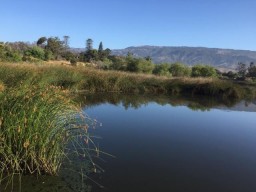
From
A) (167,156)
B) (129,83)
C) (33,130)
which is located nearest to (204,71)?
(129,83)

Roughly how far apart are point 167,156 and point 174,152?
0.33 metres

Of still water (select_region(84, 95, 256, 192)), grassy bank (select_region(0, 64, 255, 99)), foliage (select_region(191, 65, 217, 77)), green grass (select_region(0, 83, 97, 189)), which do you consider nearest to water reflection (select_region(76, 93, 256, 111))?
grassy bank (select_region(0, 64, 255, 99))

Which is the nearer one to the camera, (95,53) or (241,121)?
(241,121)

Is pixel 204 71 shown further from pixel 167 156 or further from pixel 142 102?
pixel 167 156

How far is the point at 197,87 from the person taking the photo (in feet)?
64.7

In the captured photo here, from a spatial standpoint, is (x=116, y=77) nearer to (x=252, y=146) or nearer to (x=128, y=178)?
(x=252, y=146)

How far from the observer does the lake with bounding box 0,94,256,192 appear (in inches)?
181

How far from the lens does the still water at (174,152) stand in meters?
4.76

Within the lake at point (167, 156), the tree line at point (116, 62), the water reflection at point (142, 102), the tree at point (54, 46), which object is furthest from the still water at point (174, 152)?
the tree at point (54, 46)

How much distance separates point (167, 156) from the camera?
6074 millimetres

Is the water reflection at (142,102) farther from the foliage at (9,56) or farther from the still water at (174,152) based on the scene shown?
the foliage at (9,56)

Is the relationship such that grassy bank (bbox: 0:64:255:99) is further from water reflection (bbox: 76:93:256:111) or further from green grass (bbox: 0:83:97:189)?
green grass (bbox: 0:83:97:189)

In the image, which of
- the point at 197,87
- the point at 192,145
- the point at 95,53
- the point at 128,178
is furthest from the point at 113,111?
the point at 95,53

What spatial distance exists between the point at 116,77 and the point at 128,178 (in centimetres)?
1326
